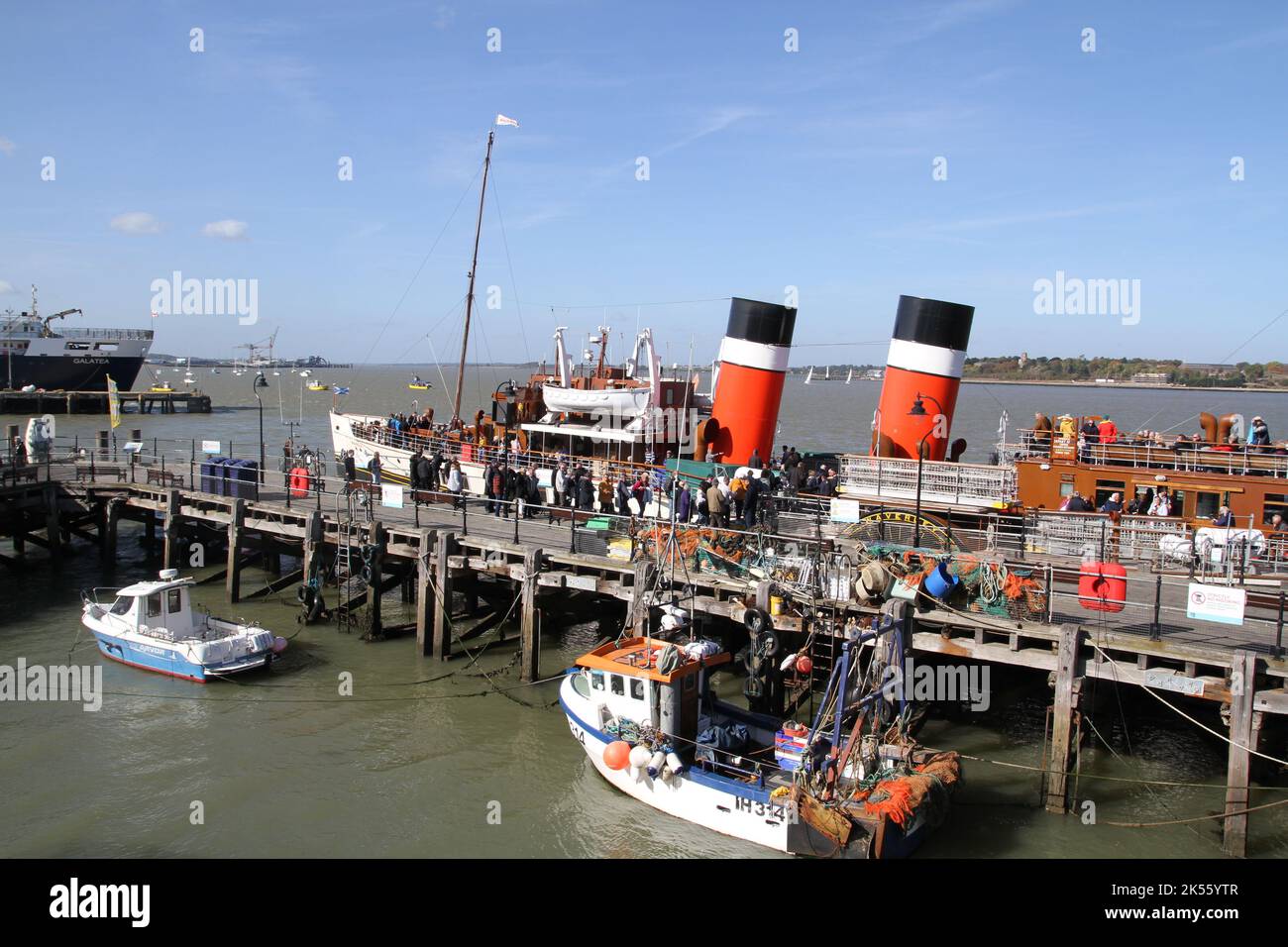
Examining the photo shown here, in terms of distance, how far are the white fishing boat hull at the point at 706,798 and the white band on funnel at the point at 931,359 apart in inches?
547

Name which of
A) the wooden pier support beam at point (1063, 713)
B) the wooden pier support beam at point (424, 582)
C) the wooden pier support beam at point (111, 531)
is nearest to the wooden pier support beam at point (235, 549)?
the wooden pier support beam at point (111, 531)

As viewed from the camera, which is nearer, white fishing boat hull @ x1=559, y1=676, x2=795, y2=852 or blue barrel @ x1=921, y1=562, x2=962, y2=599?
white fishing boat hull @ x1=559, y1=676, x2=795, y2=852

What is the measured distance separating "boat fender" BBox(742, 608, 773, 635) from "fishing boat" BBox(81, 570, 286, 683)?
440 inches

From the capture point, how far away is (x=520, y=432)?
31.8 metres

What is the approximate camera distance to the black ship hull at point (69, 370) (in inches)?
3627

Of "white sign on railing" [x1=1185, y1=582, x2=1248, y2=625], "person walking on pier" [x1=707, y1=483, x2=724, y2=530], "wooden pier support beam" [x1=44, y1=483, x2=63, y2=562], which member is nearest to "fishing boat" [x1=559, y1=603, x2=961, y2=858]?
"white sign on railing" [x1=1185, y1=582, x2=1248, y2=625]

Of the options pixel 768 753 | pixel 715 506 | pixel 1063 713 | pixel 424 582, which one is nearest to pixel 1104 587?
pixel 1063 713

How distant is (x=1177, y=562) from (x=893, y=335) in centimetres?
950

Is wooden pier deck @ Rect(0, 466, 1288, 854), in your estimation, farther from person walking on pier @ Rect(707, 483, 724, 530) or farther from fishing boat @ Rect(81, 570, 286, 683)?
fishing boat @ Rect(81, 570, 286, 683)

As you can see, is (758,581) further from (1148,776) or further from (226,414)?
(226,414)

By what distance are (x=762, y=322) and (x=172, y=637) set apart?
1734 cm

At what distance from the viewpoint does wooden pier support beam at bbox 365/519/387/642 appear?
24.0 m
